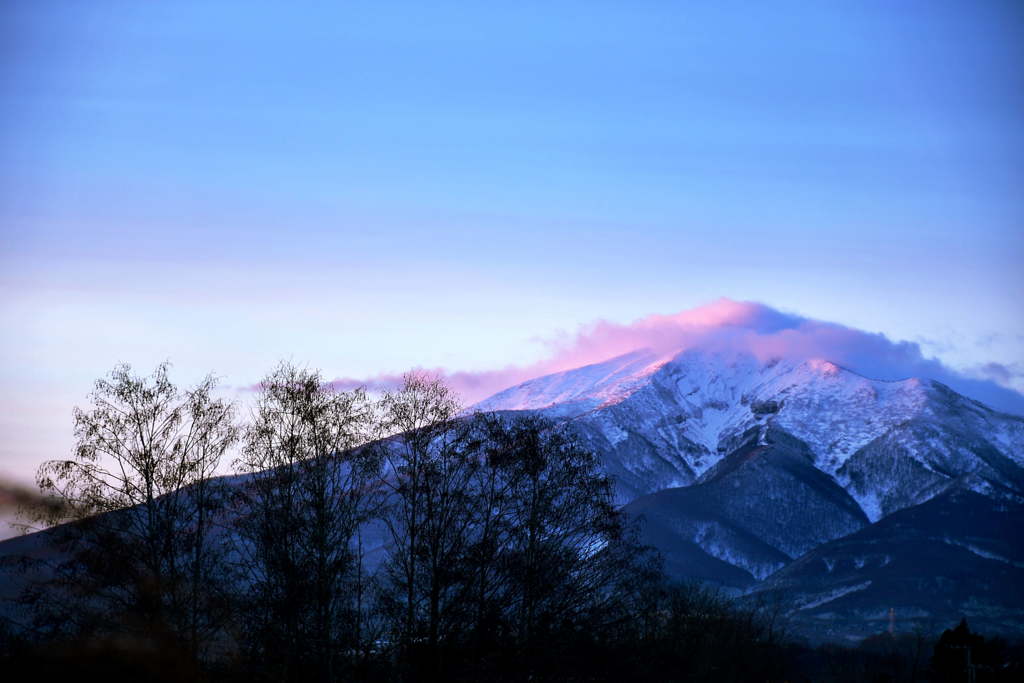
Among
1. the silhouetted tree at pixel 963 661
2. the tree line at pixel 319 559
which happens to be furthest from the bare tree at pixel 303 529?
the silhouetted tree at pixel 963 661

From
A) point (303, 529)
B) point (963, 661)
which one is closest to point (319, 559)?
point (303, 529)

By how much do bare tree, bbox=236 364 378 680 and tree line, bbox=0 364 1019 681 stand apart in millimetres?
89

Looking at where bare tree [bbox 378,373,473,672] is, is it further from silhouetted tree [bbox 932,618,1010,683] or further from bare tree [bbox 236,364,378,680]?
silhouetted tree [bbox 932,618,1010,683]

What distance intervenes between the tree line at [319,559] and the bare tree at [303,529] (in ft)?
0.29

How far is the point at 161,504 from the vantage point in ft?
136

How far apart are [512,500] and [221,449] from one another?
1677 cm

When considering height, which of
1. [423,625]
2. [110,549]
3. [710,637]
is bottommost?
[710,637]

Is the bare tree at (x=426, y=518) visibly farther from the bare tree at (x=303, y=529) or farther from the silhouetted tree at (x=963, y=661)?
the silhouetted tree at (x=963, y=661)

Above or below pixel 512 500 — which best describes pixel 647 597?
below

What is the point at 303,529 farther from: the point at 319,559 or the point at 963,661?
the point at 963,661

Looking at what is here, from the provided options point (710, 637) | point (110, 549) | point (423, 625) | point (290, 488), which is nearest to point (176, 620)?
point (110, 549)

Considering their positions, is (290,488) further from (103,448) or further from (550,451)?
(550,451)

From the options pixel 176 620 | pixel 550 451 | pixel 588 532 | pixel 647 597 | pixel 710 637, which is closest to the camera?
pixel 176 620

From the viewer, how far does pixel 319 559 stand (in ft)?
142
